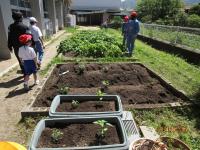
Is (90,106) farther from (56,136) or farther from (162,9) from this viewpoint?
(162,9)

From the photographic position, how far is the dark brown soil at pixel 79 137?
318cm

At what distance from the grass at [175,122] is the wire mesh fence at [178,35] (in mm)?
6523

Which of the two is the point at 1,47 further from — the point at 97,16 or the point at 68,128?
the point at 97,16

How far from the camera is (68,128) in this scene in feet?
11.4

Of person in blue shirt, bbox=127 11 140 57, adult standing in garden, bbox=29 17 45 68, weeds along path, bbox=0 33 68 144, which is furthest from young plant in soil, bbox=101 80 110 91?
person in blue shirt, bbox=127 11 140 57

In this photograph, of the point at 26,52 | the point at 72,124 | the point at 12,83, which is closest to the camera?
the point at 72,124

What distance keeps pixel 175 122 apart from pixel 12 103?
3.71 m

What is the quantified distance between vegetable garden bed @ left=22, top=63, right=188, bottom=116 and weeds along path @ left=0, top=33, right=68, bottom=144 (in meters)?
0.42

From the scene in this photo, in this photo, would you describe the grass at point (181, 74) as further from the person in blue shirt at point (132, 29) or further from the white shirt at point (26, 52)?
the white shirt at point (26, 52)

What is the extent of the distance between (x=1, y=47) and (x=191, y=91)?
7.74 metres

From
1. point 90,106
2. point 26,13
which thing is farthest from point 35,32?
point 26,13

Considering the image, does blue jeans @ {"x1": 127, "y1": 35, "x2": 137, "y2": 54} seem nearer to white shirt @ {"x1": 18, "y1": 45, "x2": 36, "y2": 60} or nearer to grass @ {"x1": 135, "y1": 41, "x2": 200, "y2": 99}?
grass @ {"x1": 135, "y1": 41, "x2": 200, "y2": 99}

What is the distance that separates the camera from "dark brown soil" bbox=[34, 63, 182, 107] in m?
5.64

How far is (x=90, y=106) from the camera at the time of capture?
4.46 m
